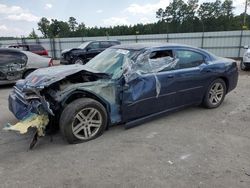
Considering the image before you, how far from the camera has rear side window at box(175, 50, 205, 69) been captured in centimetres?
485

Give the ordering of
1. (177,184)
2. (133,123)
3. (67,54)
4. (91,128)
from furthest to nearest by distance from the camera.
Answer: (67,54), (133,123), (91,128), (177,184)

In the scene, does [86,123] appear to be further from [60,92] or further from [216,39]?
[216,39]

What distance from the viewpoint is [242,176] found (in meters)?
3.00

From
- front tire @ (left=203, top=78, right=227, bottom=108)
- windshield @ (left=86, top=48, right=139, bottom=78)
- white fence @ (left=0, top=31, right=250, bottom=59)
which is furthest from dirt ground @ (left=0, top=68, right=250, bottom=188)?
white fence @ (left=0, top=31, right=250, bottom=59)

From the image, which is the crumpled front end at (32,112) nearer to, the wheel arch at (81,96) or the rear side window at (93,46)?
Answer: the wheel arch at (81,96)

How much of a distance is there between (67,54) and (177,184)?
1375 centimetres

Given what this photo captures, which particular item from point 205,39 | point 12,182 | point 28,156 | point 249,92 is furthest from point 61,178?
point 205,39

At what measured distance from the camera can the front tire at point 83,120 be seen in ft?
12.3

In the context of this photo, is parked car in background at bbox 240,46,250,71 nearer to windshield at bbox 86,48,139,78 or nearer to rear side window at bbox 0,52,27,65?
windshield at bbox 86,48,139,78

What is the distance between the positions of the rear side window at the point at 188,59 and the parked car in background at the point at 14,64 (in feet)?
19.3

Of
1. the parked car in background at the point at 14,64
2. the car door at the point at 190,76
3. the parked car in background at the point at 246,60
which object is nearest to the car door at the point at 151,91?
the car door at the point at 190,76

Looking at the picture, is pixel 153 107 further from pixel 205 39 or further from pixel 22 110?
pixel 205 39

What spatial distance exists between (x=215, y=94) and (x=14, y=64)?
21.7ft

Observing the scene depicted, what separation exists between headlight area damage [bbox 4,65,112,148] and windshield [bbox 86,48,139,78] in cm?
19
